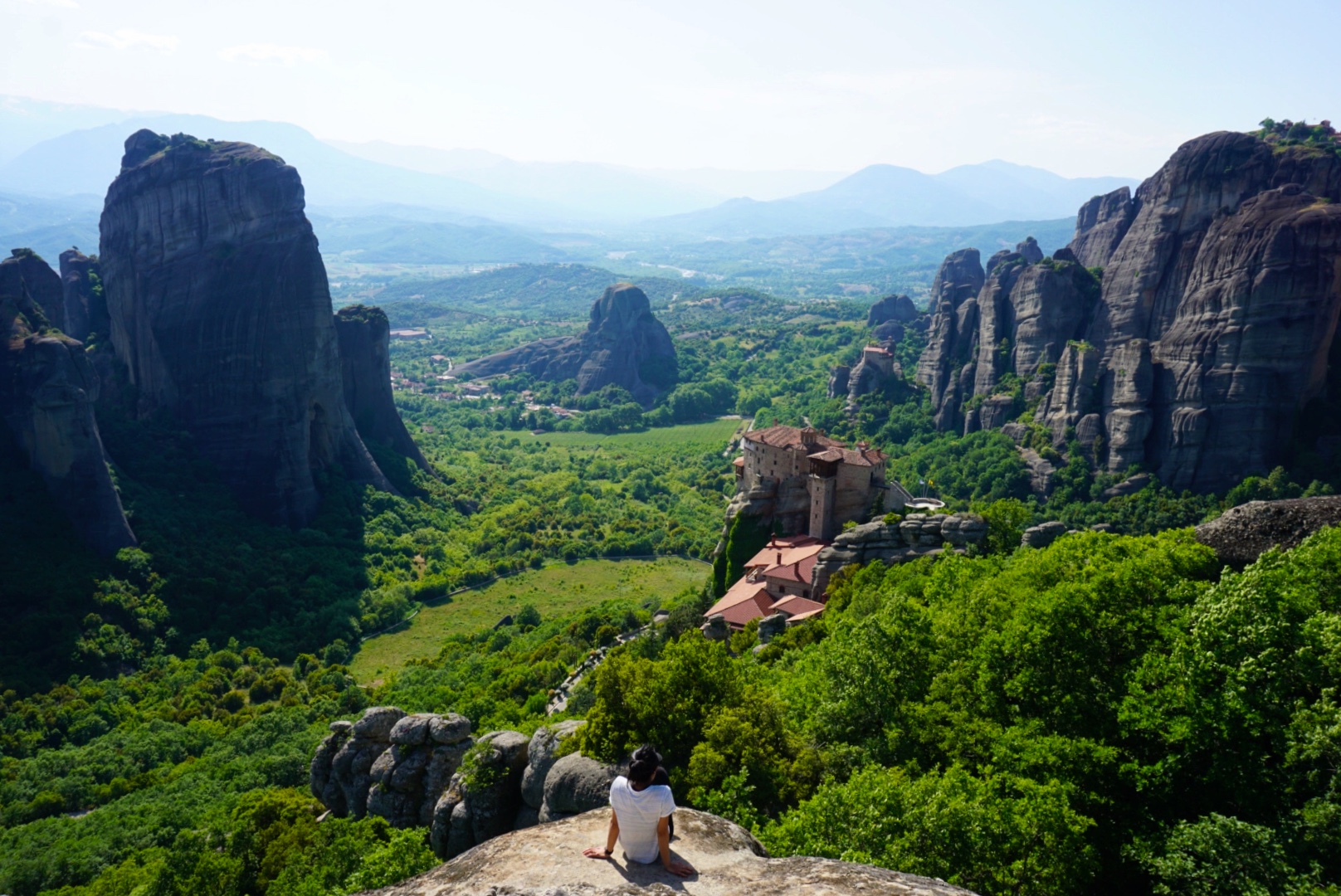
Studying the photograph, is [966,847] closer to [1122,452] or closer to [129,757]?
[129,757]

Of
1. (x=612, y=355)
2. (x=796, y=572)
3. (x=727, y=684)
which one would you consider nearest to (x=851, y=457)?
(x=796, y=572)

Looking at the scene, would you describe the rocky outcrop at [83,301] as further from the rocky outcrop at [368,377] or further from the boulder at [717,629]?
the boulder at [717,629]

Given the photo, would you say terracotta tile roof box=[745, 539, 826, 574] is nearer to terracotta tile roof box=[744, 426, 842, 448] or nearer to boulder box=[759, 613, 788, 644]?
boulder box=[759, 613, 788, 644]

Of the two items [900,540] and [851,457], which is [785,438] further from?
[900,540]

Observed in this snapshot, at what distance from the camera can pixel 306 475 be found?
73.2m

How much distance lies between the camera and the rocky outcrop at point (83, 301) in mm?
76875

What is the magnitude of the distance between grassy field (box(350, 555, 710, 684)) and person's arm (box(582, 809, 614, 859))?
4779 cm

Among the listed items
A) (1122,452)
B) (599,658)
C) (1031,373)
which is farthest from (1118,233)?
(599,658)

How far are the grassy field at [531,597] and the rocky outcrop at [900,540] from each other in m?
25.0

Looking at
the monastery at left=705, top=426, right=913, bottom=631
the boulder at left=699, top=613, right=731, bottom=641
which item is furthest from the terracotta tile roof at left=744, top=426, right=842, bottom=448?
the boulder at left=699, top=613, right=731, bottom=641

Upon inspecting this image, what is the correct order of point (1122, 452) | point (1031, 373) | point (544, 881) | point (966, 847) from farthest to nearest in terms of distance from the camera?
point (1031, 373) < point (1122, 452) < point (966, 847) < point (544, 881)

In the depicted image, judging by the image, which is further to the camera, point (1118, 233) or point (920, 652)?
point (1118, 233)

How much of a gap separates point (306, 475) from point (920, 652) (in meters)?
64.0

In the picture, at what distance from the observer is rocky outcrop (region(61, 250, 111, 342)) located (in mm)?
76875
